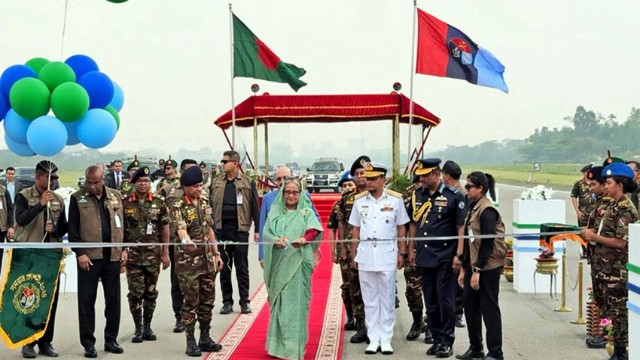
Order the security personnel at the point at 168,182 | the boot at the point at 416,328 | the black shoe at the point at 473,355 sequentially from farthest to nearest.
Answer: the security personnel at the point at 168,182, the boot at the point at 416,328, the black shoe at the point at 473,355

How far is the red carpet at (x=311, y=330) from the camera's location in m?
Result: 7.95

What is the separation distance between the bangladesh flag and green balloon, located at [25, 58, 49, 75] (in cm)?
950

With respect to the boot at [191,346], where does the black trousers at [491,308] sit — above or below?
above

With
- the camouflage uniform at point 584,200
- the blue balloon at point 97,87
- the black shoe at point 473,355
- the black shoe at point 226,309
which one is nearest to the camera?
the black shoe at point 473,355

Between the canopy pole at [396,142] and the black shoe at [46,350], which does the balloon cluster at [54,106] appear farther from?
the canopy pole at [396,142]

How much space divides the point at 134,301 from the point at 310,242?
81.0 inches

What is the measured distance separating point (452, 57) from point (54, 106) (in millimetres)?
9173

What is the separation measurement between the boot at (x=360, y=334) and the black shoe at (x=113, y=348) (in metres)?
2.27

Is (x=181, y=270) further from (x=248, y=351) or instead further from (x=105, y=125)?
(x=105, y=125)

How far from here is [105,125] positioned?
8172mm

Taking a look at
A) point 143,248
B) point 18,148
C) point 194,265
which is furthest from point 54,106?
point 194,265

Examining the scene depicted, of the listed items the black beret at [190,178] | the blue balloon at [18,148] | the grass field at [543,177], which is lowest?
the grass field at [543,177]

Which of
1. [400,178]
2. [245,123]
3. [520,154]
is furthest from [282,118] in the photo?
[520,154]

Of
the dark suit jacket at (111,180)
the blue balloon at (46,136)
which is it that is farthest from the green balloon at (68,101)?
the dark suit jacket at (111,180)
